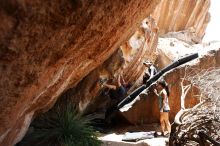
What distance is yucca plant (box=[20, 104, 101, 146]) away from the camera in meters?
11.1

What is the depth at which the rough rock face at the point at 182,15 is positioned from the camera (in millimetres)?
25625

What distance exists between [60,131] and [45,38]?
634 centimetres

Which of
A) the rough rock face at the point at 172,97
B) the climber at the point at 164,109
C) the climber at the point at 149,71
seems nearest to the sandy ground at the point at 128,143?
the rough rock face at the point at 172,97

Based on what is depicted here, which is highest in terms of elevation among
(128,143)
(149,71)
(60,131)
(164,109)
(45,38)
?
(149,71)

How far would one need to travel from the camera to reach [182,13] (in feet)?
88.0

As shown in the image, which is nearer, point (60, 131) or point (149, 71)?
point (60, 131)

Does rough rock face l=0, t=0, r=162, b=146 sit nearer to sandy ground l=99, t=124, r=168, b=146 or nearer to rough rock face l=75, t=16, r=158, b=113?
sandy ground l=99, t=124, r=168, b=146

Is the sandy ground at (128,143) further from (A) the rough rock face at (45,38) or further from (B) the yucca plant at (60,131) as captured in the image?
(A) the rough rock face at (45,38)

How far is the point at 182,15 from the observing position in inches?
1062

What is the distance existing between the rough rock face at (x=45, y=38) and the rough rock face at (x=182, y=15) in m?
18.6

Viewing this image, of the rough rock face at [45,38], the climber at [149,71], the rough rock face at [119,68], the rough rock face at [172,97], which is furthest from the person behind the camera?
the climber at [149,71]

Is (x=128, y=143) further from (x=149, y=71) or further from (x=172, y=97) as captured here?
(x=149, y=71)

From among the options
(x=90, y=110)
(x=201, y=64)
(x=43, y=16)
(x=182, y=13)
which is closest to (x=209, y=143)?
(x=43, y=16)

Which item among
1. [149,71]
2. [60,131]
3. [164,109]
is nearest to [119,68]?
[149,71]
